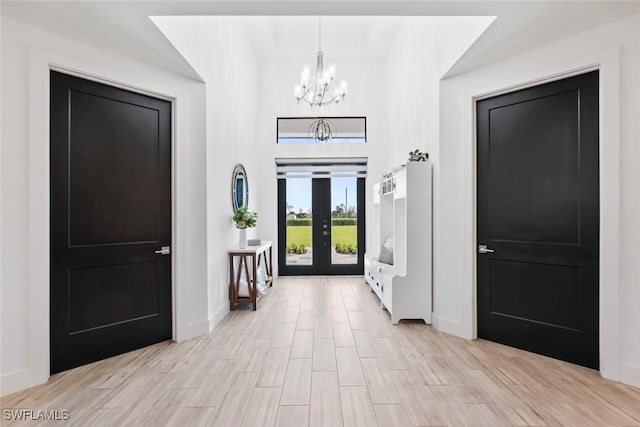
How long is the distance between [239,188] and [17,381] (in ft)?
10.8

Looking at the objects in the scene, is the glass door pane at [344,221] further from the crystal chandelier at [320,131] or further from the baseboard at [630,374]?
the baseboard at [630,374]

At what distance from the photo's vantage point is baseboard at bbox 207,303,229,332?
3827 millimetres

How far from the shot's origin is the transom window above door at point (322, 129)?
276 inches

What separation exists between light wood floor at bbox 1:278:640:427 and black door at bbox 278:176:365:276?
3.40m

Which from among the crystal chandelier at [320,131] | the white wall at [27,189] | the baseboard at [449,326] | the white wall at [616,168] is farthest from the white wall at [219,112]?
the white wall at [616,168]

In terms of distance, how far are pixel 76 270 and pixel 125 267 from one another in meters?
0.39

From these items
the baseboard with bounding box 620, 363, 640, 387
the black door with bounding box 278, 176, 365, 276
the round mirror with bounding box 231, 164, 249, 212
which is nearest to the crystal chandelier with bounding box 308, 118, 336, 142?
the black door with bounding box 278, 176, 365, 276

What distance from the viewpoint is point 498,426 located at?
2031mm

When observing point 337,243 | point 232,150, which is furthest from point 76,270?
point 337,243

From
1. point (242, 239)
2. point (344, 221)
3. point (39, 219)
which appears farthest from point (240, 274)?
point (344, 221)

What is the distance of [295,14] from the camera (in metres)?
2.54

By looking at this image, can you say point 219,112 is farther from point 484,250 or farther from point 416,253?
point 484,250

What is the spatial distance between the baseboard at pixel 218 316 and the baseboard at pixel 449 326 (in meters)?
2.51

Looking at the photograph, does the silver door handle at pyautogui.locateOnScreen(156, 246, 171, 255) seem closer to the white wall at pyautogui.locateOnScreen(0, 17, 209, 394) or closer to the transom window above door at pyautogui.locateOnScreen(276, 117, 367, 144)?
the white wall at pyautogui.locateOnScreen(0, 17, 209, 394)
